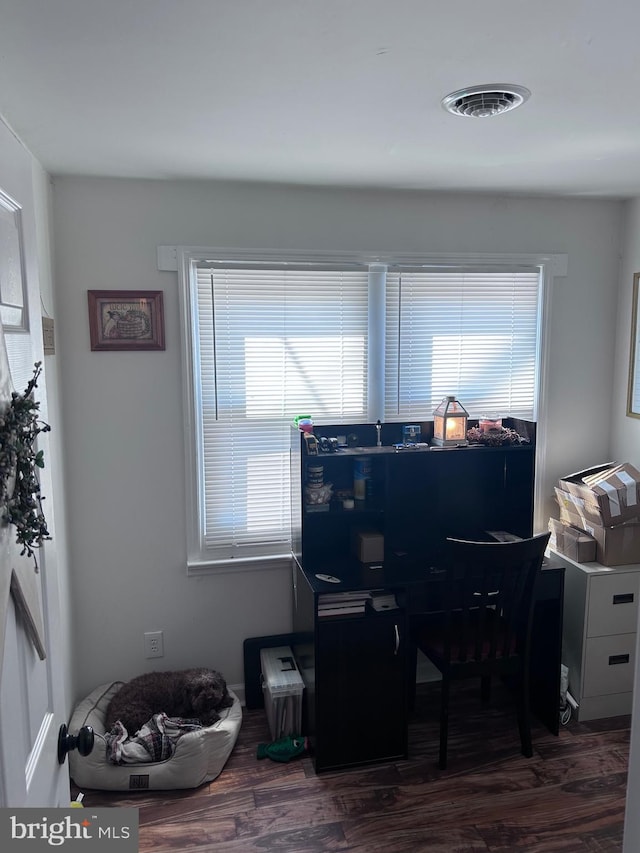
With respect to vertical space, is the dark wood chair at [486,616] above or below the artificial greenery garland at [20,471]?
below

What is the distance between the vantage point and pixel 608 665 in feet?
9.29

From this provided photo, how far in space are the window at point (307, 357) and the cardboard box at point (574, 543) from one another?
26.3 inches

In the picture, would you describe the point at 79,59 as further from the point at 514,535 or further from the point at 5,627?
the point at 514,535

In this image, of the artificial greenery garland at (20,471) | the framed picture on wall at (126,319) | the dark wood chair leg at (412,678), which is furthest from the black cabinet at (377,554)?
the artificial greenery garland at (20,471)

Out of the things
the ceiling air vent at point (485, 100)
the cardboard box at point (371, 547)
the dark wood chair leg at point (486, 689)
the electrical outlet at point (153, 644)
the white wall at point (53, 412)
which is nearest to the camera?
the ceiling air vent at point (485, 100)

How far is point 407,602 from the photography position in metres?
2.54

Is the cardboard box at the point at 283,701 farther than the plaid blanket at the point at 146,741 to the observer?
Yes

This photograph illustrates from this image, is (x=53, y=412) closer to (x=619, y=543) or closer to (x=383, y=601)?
(x=383, y=601)

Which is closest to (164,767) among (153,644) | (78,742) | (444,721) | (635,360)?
(153,644)

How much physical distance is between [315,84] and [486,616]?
7.04 ft

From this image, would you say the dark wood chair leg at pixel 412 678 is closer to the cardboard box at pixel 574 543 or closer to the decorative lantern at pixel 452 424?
the cardboard box at pixel 574 543

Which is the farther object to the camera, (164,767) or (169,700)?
(169,700)

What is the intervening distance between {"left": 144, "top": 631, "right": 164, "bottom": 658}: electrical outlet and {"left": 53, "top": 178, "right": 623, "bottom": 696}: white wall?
0.09ft

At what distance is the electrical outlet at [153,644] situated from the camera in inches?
113
